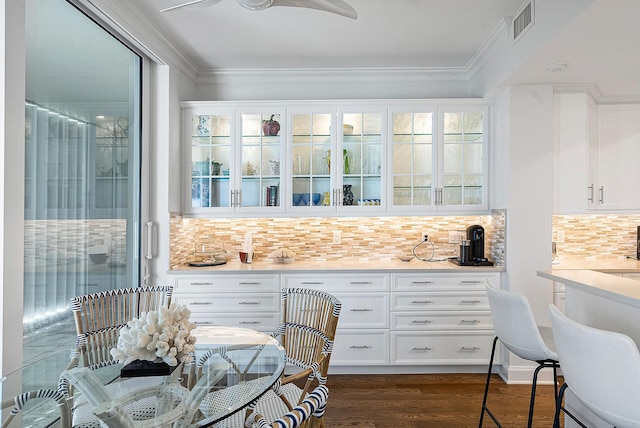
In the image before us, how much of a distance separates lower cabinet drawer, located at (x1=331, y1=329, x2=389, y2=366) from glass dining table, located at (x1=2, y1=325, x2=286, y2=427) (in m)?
1.43

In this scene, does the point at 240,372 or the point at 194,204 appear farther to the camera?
the point at 194,204

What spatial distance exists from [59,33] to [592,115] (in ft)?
13.8

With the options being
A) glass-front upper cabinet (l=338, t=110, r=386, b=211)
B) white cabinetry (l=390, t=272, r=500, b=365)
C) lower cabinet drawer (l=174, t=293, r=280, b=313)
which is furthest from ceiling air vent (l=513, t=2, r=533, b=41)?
lower cabinet drawer (l=174, t=293, r=280, b=313)

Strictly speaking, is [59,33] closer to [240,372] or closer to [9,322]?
[9,322]

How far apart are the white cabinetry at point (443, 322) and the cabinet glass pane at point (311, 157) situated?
112 centimetres

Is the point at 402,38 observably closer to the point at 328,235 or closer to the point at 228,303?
the point at 328,235

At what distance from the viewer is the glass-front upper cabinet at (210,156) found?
3785 mm

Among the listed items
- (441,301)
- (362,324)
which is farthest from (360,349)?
(441,301)

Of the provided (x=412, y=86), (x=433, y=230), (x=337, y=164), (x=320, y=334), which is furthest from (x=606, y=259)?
(x=320, y=334)

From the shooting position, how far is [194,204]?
3.78m

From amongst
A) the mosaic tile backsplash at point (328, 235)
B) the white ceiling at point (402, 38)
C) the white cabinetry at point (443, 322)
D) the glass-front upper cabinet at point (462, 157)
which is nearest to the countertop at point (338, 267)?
the white cabinetry at point (443, 322)

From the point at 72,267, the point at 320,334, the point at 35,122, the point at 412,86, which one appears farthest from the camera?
the point at 412,86

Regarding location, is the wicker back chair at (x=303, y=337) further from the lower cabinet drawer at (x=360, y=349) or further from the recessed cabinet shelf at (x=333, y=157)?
the recessed cabinet shelf at (x=333, y=157)

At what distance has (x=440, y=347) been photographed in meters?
3.50
